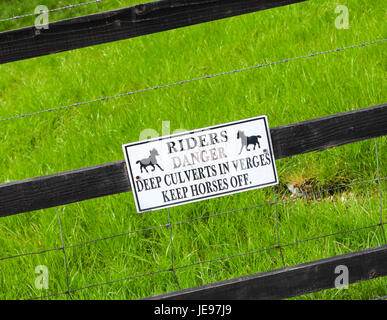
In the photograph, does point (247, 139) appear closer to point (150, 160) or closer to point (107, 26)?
point (150, 160)

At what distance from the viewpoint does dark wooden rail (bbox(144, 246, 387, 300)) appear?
7.04ft

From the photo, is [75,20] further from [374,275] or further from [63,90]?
[63,90]

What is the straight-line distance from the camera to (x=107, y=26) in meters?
2.19

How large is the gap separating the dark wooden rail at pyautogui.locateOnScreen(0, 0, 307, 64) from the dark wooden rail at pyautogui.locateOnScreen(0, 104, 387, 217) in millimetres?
573

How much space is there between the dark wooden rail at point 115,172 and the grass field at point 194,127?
0.74 m

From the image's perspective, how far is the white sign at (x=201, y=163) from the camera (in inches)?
81.7

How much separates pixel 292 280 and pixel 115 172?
0.91m

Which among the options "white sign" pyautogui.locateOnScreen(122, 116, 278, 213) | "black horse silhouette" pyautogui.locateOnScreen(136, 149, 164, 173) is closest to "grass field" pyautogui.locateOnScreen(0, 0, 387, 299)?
"white sign" pyautogui.locateOnScreen(122, 116, 278, 213)

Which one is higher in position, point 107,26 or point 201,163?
point 107,26

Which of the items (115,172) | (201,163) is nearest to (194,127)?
(201,163)

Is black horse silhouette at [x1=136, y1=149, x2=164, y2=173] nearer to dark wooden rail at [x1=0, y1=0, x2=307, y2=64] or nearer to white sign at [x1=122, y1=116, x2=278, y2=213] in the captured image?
white sign at [x1=122, y1=116, x2=278, y2=213]

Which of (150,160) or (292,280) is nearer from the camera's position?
(150,160)

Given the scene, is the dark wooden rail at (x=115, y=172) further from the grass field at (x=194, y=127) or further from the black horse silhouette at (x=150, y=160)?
the grass field at (x=194, y=127)

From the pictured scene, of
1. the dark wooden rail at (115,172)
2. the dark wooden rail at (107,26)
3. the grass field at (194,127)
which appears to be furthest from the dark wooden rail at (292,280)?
the dark wooden rail at (107,26)
